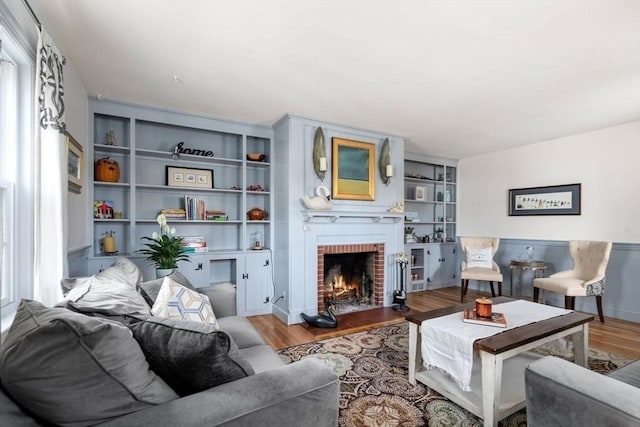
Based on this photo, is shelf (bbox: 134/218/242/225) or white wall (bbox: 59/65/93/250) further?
shelf (bbox: 134/218/242/225)

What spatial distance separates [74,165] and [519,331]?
3428mm

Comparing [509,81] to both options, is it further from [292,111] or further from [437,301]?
[437,301]

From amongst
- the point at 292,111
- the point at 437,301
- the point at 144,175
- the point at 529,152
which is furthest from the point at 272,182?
the point at 529,152

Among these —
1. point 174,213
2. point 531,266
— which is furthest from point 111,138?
point 531,266

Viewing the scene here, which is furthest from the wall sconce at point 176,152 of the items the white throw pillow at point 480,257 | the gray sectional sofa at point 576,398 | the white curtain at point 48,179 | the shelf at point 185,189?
the white throw pillow at point 480,257

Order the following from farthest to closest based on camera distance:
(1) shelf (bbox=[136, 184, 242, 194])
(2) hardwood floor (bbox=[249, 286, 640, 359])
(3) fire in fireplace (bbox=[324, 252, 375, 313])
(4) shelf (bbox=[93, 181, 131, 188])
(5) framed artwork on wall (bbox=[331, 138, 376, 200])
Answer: (3) fire in fireplace (bbox=[324, 252, 375, 313]), (5) framed artwork on wall (bbox=[331, 138, 376, 200]), (1) shelf (bbox=[136, 184, 242, 194]), (4) shelf (bbox=[93, 181, 131, 188]), (2) hardwood floor (bbox=[249, 286, 640, 359])

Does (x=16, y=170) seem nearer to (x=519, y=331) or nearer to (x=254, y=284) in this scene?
(x=254, y=284)

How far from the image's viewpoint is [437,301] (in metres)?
4.45

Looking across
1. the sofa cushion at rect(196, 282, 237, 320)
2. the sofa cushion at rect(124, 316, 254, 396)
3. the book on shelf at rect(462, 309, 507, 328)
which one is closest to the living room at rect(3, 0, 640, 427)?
the sofa cushion at rect(196, 282, 237, 320)

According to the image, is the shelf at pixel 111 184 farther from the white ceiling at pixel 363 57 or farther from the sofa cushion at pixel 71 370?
the sofa cushion at pixel 71 370

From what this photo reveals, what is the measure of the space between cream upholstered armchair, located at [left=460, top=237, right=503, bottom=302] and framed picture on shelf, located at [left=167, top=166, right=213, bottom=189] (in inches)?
147

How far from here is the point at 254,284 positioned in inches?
146

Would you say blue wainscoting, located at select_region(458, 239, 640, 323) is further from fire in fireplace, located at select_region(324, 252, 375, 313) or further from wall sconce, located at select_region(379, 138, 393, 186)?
wall sconce, located at select_region(379, 138, 393, 186)

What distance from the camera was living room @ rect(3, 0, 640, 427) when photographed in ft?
5.90
